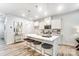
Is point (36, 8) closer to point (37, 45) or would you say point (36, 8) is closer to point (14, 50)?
point (37, 45)

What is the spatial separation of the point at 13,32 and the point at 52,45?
44.9 inches

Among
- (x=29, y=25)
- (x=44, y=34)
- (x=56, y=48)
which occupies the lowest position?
(x=56, y=48)

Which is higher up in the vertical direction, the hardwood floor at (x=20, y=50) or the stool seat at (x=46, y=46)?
the stool seat at (x=46, y=46)

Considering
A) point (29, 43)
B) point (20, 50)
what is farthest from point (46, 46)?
point (20, 50)

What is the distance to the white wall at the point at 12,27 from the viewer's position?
1.94m

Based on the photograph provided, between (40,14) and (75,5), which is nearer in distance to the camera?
(75,5)

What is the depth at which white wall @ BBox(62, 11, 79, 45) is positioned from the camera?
185 centimetres

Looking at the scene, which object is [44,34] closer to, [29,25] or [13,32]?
[29,25]

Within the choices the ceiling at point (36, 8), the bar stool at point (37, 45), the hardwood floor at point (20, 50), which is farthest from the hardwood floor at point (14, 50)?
the ceiling at point (36, 8)

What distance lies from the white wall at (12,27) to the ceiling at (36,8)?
5.5 inches

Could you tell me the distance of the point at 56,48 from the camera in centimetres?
190

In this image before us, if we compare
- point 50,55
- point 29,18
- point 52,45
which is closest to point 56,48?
point 52,45

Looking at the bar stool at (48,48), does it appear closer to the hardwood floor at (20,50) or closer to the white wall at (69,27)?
the hardwood floor at (20,50)

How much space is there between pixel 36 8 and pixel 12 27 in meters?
0.85
